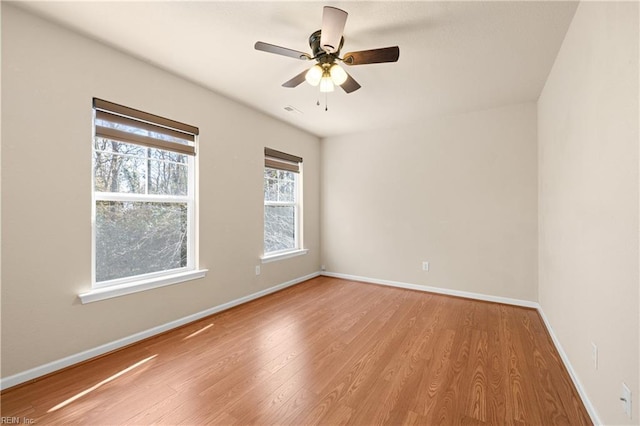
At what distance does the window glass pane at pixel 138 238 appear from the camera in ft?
7.57

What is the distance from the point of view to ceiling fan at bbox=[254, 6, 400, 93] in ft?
5.50

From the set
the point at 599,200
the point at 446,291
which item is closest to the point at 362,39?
the point at 599,200

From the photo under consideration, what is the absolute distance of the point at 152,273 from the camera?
2.64 m

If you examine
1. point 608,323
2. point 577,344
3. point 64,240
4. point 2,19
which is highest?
point 2,19

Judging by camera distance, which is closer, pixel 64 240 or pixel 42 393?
pixel 42 393

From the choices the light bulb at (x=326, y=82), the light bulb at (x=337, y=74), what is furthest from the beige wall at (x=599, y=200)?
the light bulb at (x=326, y=82)

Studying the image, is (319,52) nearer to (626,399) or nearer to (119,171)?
(119,171)

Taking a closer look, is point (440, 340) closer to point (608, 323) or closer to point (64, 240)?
point (608, 323)

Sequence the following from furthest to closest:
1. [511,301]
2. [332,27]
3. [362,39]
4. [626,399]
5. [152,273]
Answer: [511,301], [152,273], [362,39], [332,27], [626,399]

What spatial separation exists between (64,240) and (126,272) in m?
0.56

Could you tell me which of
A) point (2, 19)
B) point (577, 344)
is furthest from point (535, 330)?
point (2, 19)

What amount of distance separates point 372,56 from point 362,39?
318mm

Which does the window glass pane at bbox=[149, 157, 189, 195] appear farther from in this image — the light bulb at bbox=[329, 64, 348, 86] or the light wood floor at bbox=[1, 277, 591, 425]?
the light bulb at bbox=[329, 64, 348, 86]

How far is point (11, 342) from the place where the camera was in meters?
1.80
